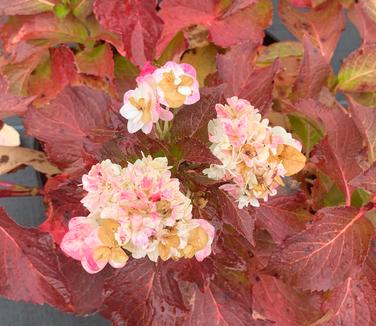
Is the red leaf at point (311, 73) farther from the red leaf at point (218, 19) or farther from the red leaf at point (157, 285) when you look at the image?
the red leaf at point (157, 285)

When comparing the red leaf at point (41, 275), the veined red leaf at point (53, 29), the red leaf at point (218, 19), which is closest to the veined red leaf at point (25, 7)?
the veined red leaf at point (53, 29)

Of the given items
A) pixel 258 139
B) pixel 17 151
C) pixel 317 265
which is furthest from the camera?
pixel 17 151

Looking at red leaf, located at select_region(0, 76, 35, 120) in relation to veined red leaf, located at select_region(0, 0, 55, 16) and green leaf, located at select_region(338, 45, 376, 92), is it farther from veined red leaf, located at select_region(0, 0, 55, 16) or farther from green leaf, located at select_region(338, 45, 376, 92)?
green leaf, located at select_region(338, 45, 376, 92)

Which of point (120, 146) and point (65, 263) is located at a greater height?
point (120, 146)

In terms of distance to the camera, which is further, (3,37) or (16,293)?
(3,37)

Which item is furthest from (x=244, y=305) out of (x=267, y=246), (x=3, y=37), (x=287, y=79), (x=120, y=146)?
(x=3, y=37)

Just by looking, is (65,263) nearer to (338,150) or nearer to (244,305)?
(244,305)

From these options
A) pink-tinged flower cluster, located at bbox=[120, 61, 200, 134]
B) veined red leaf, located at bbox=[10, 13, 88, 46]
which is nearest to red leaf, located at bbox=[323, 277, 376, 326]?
pink-tinged flower cluster, located at bbox=[120, 61, 200, 134]
